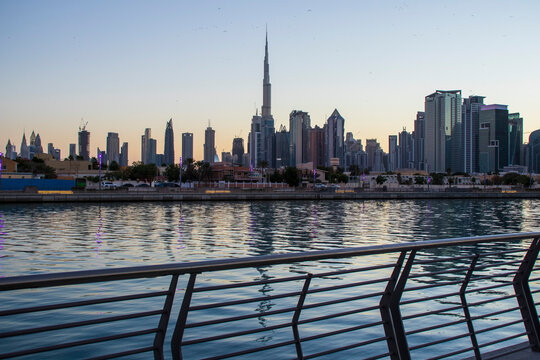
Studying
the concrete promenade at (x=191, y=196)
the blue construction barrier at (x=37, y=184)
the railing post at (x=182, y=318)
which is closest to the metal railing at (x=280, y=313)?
the railing post at (x=182, y=318)

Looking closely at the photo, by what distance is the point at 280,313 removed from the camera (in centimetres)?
980

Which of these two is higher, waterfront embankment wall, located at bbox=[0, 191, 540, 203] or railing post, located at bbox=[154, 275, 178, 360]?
railing post, located at bbox=[154, 275, 178, 360]

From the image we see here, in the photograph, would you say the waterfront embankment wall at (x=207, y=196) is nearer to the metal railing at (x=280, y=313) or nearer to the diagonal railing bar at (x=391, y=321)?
the metal railing at (x=280, y=313)

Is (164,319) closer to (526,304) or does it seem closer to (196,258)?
(526,304)

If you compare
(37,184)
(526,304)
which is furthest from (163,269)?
(37,184)

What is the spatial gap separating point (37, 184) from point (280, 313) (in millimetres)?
106040

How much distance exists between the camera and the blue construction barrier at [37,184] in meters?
101

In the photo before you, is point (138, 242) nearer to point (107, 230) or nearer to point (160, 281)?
point (107, 230)

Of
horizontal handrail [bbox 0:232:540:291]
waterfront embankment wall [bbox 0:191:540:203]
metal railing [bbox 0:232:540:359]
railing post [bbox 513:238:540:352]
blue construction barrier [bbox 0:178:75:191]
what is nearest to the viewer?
horizontal handrail [bbox 0:232:540:291]

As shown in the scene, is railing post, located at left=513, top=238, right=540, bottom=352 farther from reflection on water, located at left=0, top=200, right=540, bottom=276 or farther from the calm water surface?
reflection on water, located at left=0, top=200, right=540, bottom=276

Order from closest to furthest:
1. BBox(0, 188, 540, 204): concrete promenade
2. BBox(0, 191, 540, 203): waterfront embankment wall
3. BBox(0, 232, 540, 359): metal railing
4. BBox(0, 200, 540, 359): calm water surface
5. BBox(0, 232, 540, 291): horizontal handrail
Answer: BBox(0, 232, 540, 291): horizontal handrail → BBox(0, 232, 540, 359): metal railing → BBox(0, 200, 540, 359): calm water surface → BBox(0, 191, 540, 203): waterfront embankment wall → BBox(0, 188, 540, 204): concrete promenade

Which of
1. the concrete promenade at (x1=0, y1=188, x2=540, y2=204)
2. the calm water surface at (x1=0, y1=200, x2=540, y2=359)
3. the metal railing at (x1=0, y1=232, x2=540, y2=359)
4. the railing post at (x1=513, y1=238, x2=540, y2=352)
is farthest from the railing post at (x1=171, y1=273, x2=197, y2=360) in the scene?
the concrete promenade at (x1=0, y1=188, x2=540, y2=204)

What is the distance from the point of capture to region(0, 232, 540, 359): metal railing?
12.4 feet

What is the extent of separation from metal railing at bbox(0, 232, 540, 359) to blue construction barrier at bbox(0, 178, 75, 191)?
93.2 m
